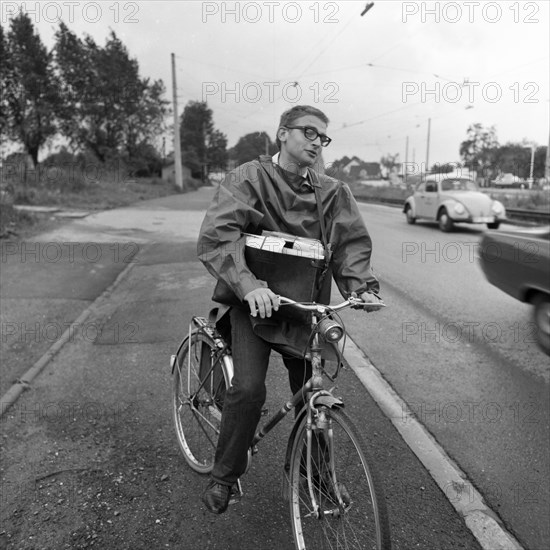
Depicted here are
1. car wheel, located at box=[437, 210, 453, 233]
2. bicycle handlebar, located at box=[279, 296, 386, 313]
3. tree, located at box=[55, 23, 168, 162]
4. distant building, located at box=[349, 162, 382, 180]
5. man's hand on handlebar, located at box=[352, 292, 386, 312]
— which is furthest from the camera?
distant building, located at box=[349, 162, 382, 180]

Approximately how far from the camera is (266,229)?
2.46m

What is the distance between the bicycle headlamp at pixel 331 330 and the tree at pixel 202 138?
3815 inches

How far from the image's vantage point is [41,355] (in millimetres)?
4965

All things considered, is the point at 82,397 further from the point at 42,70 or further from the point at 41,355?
the point at 42,70

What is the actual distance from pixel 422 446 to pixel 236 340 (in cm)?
161

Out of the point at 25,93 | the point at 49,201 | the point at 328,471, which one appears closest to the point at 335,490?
the point at 328,471

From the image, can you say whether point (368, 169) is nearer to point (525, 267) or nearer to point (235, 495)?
point (525, 267)

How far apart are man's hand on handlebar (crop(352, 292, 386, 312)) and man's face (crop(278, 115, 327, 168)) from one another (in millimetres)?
697

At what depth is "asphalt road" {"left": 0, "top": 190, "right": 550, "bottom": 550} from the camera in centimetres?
255

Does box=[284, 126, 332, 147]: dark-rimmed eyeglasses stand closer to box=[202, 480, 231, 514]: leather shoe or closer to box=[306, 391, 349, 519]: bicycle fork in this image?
box=[306, 391, 349, 519]: bicycle fork

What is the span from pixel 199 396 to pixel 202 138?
363 feet

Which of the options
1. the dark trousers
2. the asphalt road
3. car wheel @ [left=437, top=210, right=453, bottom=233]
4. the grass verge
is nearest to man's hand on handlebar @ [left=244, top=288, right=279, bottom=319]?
the dark trousers

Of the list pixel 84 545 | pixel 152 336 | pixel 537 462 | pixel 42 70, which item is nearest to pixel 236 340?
pixel 84 545

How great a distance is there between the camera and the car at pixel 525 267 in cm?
500
